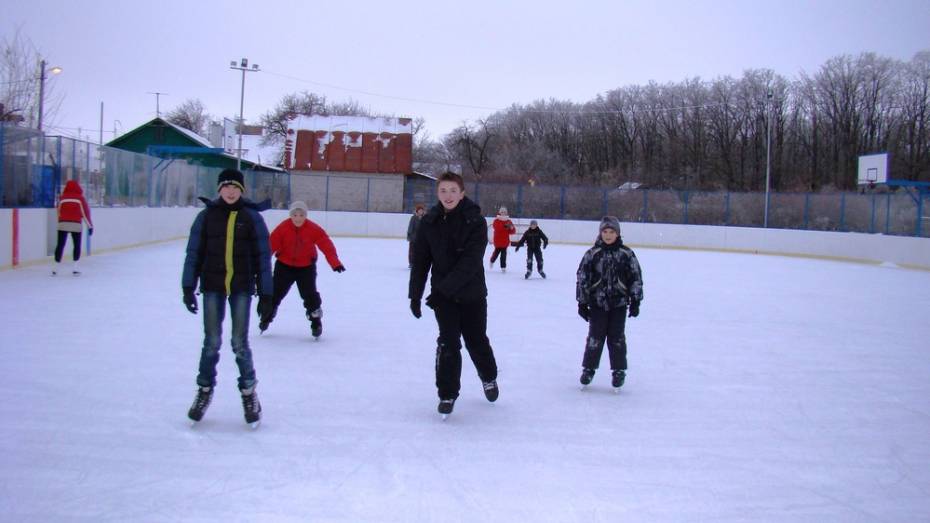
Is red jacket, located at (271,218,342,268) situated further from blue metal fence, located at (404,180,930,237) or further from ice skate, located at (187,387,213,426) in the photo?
blue metal fence, located at (404,180,930,237)

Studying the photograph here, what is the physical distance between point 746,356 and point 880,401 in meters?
1.65

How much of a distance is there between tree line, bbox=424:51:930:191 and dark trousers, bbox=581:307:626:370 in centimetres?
3958

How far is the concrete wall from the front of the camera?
1312cm

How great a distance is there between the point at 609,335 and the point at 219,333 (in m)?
2.54

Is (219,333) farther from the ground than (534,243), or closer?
closer

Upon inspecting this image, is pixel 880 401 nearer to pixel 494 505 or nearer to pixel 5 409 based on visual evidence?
pixel 494 505

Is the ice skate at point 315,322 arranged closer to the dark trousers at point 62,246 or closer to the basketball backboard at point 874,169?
the dark trousers at point 62,246

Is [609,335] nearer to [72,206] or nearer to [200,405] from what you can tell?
[200,405]

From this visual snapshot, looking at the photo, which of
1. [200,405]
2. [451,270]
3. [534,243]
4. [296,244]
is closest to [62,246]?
[296,244]

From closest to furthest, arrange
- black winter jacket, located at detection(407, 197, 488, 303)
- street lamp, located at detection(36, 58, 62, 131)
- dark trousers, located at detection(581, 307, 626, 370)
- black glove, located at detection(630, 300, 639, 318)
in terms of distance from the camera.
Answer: black winter jacket, located at detection(407, 197, 488, 303) → black glove, located at detection(630, 300, 639, 318) → dark trousers, located at detection(581, 307, 626, 370) → street lamp, located at detection(36, 58, 62, 131)

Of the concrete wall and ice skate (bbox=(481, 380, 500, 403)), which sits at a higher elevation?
the concrete wall

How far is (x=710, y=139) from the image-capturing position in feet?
174

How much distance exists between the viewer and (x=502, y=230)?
47.5ft

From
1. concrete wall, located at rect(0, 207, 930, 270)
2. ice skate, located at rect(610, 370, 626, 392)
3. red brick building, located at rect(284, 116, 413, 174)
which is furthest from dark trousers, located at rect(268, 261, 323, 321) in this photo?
red brick building, located at rect(284, 116, 413, 174)
